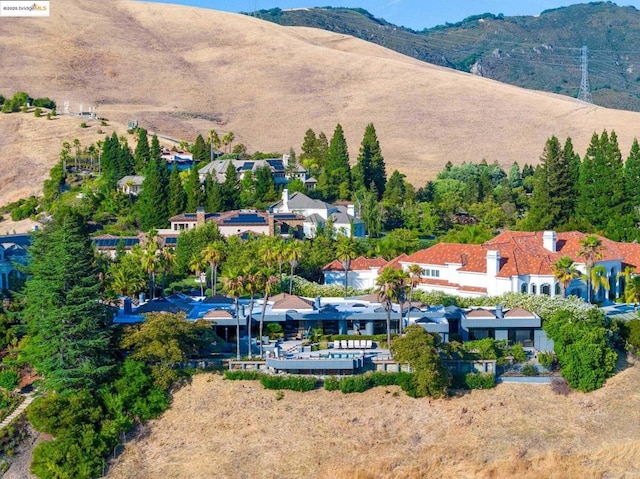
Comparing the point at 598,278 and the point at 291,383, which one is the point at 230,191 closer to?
the point at 598,278

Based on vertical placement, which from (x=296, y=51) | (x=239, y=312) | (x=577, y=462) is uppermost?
(x=296, y=51)

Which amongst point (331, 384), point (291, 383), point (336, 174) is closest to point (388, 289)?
point (331, 384)

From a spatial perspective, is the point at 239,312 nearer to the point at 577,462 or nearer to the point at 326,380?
the point at 326,380

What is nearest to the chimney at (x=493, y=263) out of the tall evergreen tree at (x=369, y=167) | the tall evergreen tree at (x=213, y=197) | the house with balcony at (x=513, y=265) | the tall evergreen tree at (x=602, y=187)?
the house with balcony at (x=513, y=265)

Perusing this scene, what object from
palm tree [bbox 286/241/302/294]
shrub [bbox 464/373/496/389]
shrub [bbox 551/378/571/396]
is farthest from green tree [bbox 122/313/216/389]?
shrub [bbox 551/378/571/396]

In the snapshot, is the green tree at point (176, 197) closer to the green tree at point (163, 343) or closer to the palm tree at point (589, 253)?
the green tree at point (163, 343)

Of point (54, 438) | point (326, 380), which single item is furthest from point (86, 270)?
point (326, 380)

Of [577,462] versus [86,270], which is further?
[86,270]
